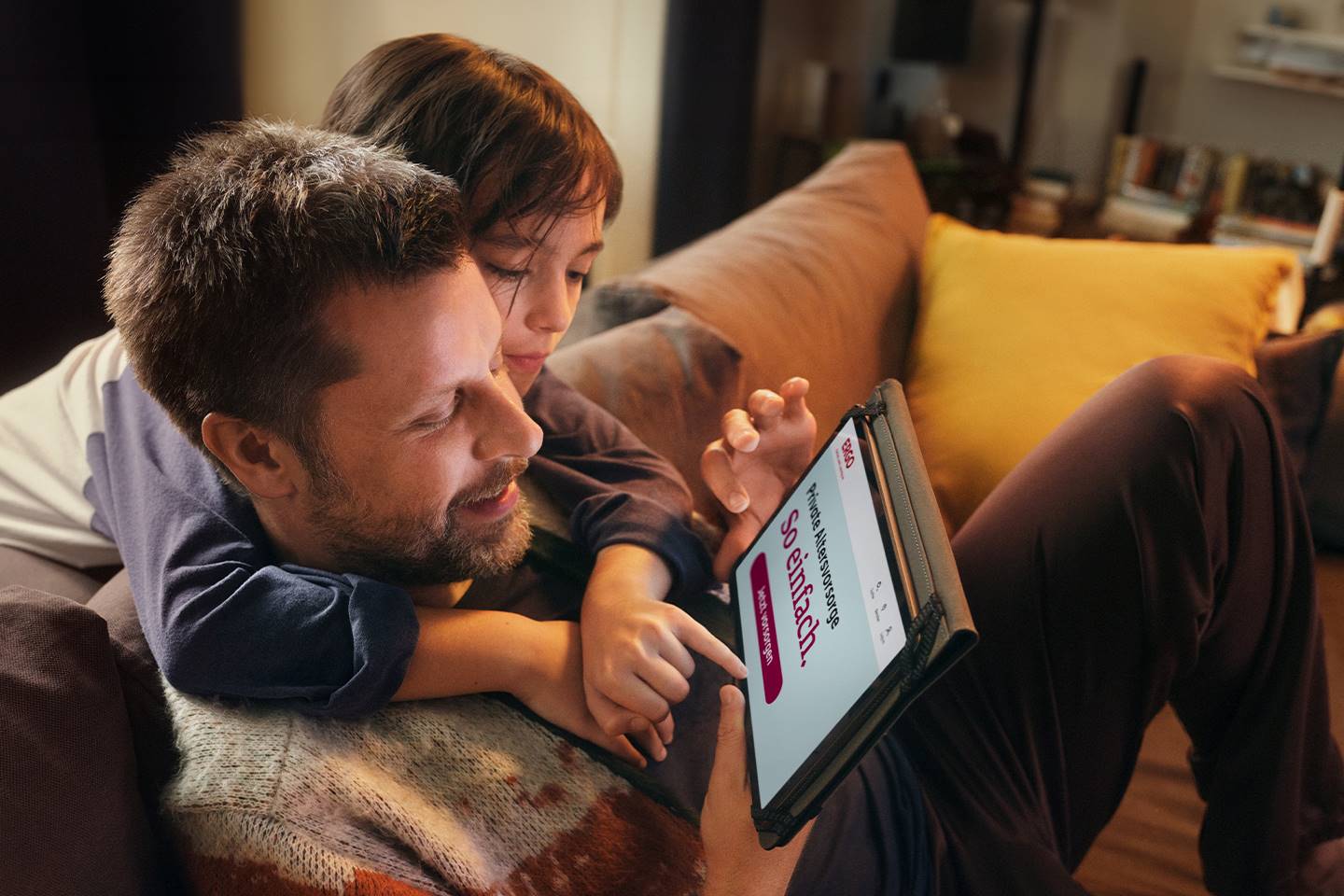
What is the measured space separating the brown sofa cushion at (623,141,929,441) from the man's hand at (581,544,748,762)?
0.41 m

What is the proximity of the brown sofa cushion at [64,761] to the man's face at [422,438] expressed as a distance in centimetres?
16

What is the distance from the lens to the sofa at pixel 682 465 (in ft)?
1.95

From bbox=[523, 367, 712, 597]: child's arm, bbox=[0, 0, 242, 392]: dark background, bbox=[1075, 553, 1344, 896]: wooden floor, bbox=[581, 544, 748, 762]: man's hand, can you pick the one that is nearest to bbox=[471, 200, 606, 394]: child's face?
bbox=[523, 367, 712, 597]: child's arm

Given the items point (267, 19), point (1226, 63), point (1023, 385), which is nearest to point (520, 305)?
point (1023, 385)

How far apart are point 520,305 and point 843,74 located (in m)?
2.94

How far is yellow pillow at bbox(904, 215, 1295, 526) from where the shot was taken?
1.58 metres

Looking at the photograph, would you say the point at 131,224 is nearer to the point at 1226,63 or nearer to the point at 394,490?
the point at 394,490

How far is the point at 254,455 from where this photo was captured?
703 millimetres

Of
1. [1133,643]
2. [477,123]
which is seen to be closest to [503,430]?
[477,123]

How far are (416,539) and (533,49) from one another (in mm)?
2254

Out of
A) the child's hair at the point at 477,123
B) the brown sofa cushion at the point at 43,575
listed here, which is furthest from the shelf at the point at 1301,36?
the brown sofa cushion at the point at 43,575

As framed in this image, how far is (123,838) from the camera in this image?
62cm

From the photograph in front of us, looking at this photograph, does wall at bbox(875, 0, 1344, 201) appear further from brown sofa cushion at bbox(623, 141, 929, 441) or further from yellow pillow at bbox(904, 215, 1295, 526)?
yellow pillow at bbox(904, 215, 1295, 526)

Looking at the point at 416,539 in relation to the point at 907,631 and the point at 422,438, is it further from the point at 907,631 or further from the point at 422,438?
the point at 907,631
